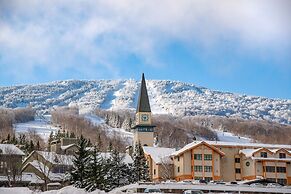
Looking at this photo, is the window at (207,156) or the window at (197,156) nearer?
the window at (197,156)

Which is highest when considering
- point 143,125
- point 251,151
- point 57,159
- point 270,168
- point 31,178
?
point 143,125

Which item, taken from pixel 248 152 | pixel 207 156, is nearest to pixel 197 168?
pixel 207 156

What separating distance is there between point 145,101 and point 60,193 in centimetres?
8147

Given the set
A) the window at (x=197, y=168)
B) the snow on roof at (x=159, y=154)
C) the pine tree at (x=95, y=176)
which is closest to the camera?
the pine tree at (x=95, y=176)

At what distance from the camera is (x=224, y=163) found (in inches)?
2835

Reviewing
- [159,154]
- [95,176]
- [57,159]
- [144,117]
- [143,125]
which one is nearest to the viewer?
[95,176]

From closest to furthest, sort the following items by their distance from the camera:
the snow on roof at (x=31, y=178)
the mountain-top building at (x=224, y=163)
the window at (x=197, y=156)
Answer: the snow on roof at (x=31, y=178) < the mountain-top building at (x=224, y=163) < the window at (x=197, y=156)

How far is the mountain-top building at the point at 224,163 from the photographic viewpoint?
2707 inches

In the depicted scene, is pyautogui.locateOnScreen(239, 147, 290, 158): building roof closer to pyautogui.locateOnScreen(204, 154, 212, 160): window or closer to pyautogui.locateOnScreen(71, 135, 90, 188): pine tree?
pyautogui.locateOnScreen(204, 154, 212, 160): window

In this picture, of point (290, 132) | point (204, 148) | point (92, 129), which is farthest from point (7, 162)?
point (290, 132)

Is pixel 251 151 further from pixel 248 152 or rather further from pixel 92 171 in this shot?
pixel 92 171

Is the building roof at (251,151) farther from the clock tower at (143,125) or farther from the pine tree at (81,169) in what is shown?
the clock tower at (143,125)

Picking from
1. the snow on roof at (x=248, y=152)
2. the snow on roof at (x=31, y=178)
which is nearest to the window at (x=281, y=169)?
the snow on roof at (x=248, y=152)

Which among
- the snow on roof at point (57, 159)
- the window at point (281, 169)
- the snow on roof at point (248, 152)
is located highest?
the snow on roof at point (248, 152)
